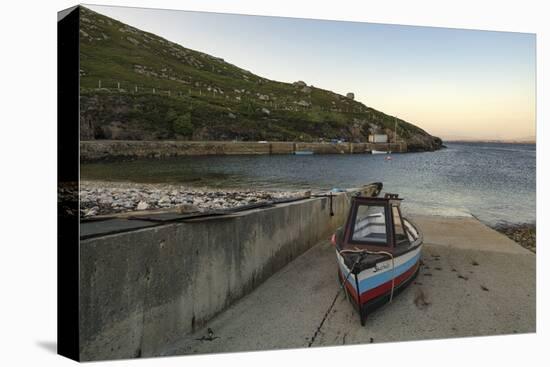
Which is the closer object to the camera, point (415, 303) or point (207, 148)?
point (207, 148)

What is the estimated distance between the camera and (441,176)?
7.21 m

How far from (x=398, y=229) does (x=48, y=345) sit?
454cm

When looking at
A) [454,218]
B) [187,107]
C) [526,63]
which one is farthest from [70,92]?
[526,63]

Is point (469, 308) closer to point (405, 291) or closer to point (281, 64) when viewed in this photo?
point (405, 291)

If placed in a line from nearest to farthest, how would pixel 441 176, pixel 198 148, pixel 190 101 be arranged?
pixel 198 148 < pixel 190 101 < pixel 441 176

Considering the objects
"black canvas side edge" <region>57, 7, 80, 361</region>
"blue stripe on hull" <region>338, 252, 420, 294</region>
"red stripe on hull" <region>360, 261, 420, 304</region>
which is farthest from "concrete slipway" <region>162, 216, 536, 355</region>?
"black canvas side edge" <region>57, 7, 80, 361</region>

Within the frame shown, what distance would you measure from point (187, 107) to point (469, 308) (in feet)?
15.0

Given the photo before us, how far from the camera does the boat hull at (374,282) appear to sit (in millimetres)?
6090

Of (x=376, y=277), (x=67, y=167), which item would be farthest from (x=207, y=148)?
(x=376, y=277)

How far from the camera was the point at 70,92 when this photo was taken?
17.1 feet

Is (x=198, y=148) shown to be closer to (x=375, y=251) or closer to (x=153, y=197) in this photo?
(x=153, y=197)

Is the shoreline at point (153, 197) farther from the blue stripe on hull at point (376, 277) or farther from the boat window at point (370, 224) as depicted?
the blue stripe on hull at point (376, 277)

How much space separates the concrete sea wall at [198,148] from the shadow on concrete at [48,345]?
6.83ft

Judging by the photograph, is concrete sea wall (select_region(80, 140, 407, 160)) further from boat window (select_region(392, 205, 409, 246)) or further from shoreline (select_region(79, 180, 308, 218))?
boat window (select_region(392, 205, 409, 246))
